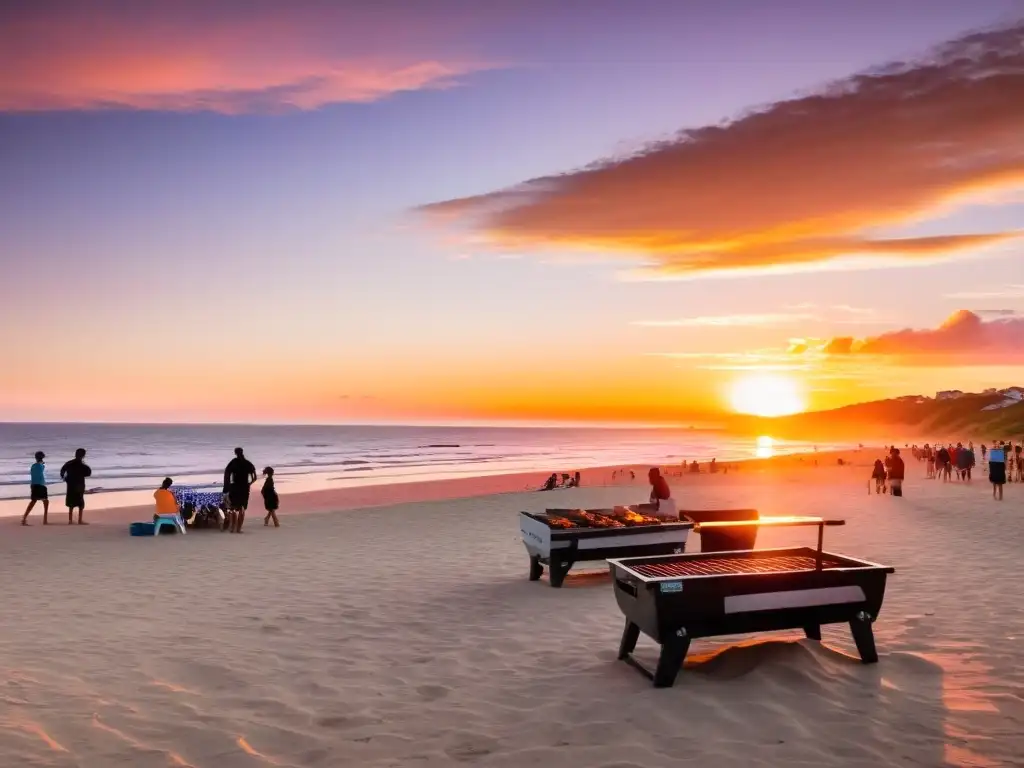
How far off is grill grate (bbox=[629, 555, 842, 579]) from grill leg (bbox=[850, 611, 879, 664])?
0.54 metres

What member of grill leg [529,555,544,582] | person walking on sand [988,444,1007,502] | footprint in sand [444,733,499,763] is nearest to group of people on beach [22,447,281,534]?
grill leg [529,555,544,582]

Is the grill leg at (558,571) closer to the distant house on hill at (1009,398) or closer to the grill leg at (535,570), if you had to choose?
the grill leg at (535,570)

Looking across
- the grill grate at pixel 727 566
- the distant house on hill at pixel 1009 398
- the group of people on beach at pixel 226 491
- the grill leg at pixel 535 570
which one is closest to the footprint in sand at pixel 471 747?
the grill grate at pixel 727 566

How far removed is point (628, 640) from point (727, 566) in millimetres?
1129

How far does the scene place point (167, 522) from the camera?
1727 centimetres

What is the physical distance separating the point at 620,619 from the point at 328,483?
33.0 metres

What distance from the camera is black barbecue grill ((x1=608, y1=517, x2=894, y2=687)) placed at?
634 centimetres

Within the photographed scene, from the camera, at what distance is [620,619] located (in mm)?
8930

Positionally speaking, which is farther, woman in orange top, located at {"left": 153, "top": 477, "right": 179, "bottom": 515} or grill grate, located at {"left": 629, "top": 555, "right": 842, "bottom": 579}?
→ woman in orange top, located at {"left": 153, "top": 477, "right": 179, "bottom": 515}

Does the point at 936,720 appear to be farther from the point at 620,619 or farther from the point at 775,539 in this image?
the point at 775,539

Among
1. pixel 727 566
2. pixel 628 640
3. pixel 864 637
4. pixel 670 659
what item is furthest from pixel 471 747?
pixel 864 637

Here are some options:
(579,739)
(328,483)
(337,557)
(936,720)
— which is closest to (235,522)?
(337,557)

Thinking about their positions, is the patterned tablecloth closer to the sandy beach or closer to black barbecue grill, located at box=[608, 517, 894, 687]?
the sandy beach

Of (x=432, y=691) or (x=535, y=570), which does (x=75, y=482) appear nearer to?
(x=535, y=570)
